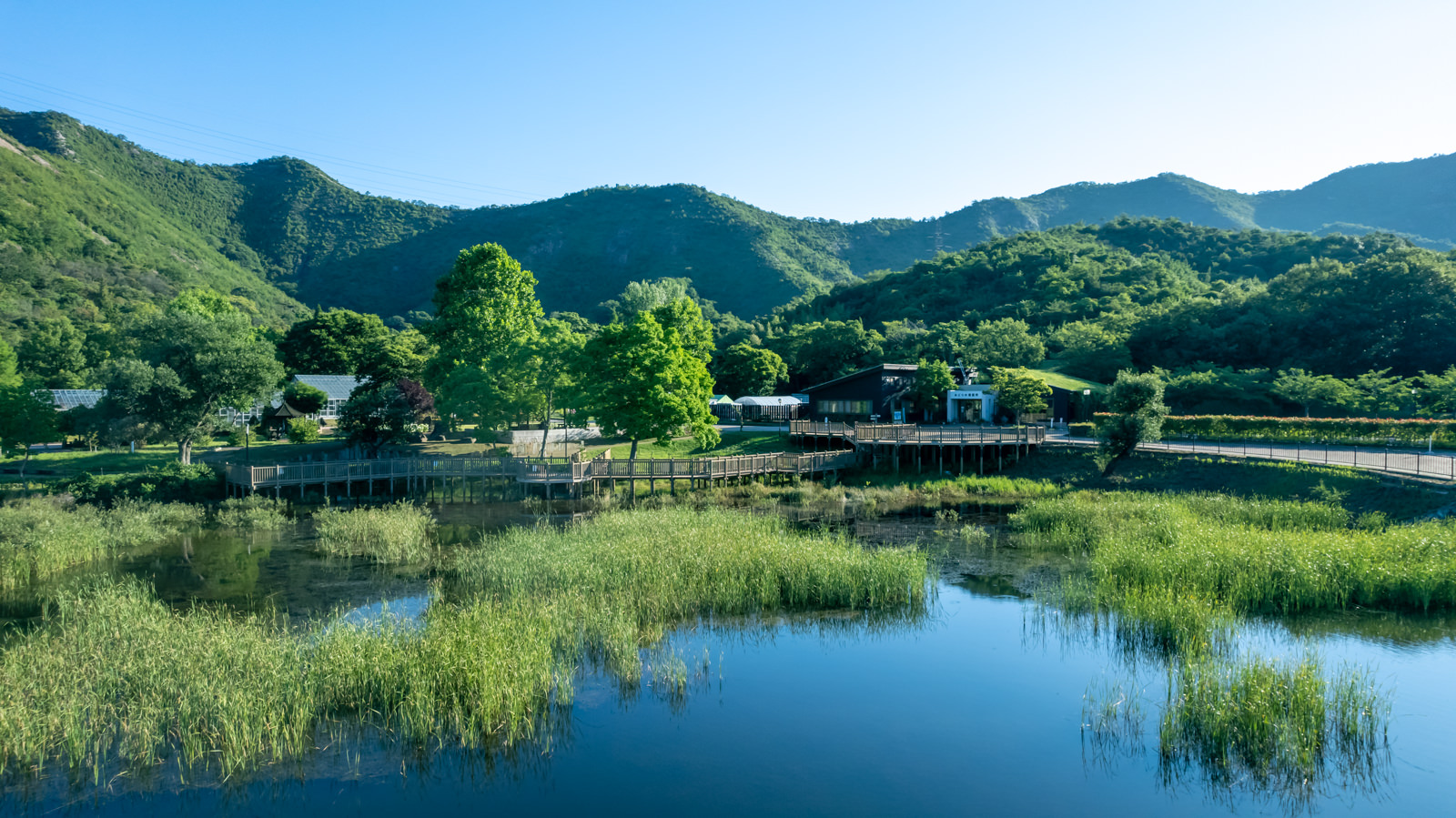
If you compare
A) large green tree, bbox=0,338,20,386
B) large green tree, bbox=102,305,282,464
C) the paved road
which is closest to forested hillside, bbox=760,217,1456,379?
the paved road

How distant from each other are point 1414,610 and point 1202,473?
1636 cm

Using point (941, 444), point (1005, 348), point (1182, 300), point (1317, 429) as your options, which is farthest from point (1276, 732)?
point (1182, 300)

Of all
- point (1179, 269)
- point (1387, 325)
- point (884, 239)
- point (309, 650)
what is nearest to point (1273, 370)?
point (1387, 325)

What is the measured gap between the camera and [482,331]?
4291cm

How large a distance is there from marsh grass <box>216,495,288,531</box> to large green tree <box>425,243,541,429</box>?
1085cm

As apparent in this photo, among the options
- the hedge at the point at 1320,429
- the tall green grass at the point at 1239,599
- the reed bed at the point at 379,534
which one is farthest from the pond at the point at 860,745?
the hedge at the point at 1320,429

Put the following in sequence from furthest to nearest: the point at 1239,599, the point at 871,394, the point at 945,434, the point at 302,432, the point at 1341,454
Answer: the point at 871,394 < the point at 302,432 < the point at 945,434 < the point at 1341,454 < the point at 1239,599

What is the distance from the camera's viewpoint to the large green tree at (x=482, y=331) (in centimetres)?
3912

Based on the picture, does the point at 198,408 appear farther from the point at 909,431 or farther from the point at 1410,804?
the point at 1410,804

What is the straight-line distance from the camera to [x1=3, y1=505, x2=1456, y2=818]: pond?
9352 millimetres

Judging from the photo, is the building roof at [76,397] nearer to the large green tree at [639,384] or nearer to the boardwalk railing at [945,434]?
the large green tree at [639,384]

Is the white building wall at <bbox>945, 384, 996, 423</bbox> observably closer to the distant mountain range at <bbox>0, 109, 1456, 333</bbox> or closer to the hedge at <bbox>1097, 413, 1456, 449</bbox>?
the hedge at <bbox>1097, 413, 1456, 449</bbox>

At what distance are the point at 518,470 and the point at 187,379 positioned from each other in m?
16.9

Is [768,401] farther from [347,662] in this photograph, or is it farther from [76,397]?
[76,397]
